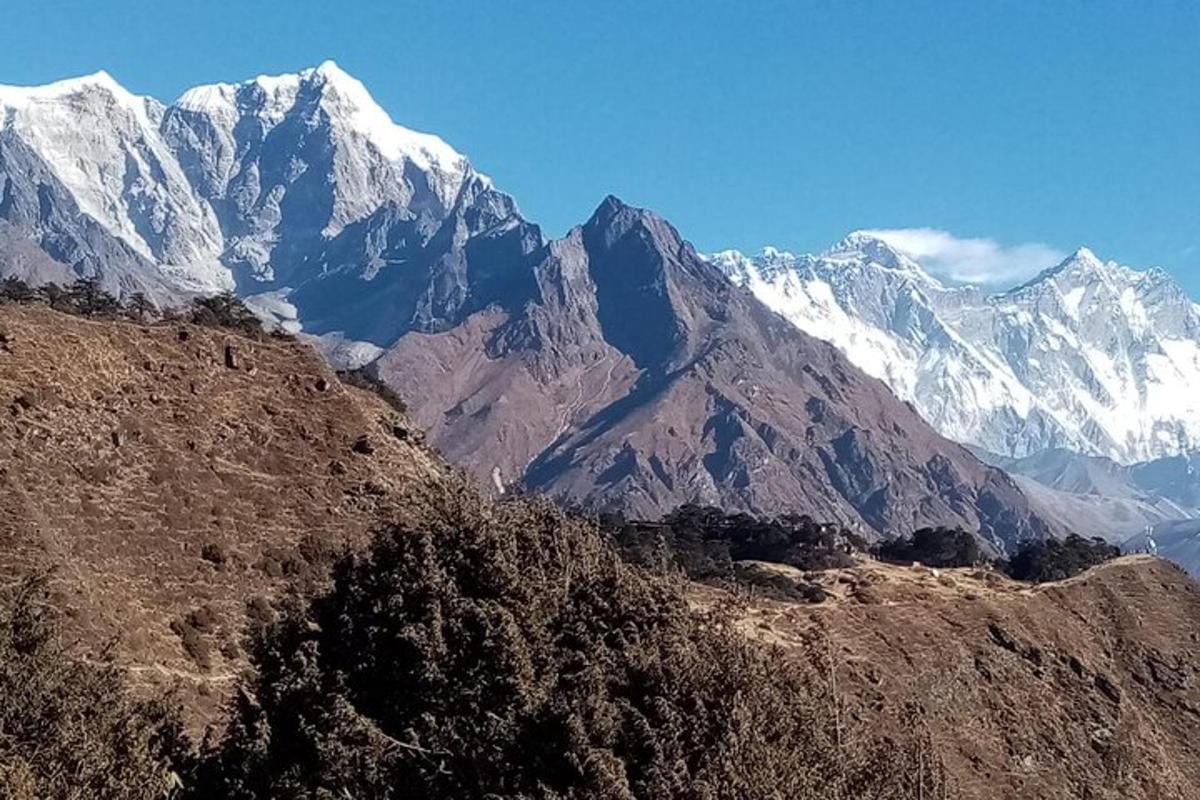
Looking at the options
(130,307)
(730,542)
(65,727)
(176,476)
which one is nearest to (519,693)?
(65,727)

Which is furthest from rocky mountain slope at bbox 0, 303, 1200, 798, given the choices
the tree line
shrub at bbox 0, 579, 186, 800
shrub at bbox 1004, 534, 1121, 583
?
shrub at bbox 1004, 534, 1121, 583

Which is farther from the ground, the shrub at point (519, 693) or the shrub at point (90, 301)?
the shrub at point (90, 301)

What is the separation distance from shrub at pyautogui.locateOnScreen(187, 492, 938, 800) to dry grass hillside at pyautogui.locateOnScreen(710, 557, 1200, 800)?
62.0ft

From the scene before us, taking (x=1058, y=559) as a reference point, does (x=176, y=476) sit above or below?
below

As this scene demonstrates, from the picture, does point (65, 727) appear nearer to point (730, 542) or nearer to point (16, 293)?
point (16, 293)

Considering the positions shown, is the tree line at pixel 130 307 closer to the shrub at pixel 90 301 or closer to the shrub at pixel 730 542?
the shrub at pixel 90 301

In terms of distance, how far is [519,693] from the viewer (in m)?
19.3

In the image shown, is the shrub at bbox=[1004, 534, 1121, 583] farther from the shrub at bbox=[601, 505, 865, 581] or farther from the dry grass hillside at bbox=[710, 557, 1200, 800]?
the dry grass hillside at bbox=[710, 557, 1200, 800]

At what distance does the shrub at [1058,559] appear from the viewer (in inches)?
3317

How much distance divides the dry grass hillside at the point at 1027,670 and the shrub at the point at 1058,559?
18.2m

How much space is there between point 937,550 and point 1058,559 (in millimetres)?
21285

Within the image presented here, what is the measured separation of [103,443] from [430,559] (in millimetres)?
30736

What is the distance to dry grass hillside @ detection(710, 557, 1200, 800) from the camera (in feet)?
144

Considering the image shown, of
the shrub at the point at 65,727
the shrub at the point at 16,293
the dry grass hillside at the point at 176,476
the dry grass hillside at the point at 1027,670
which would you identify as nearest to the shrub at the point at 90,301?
the shrub at the point at 16,293
